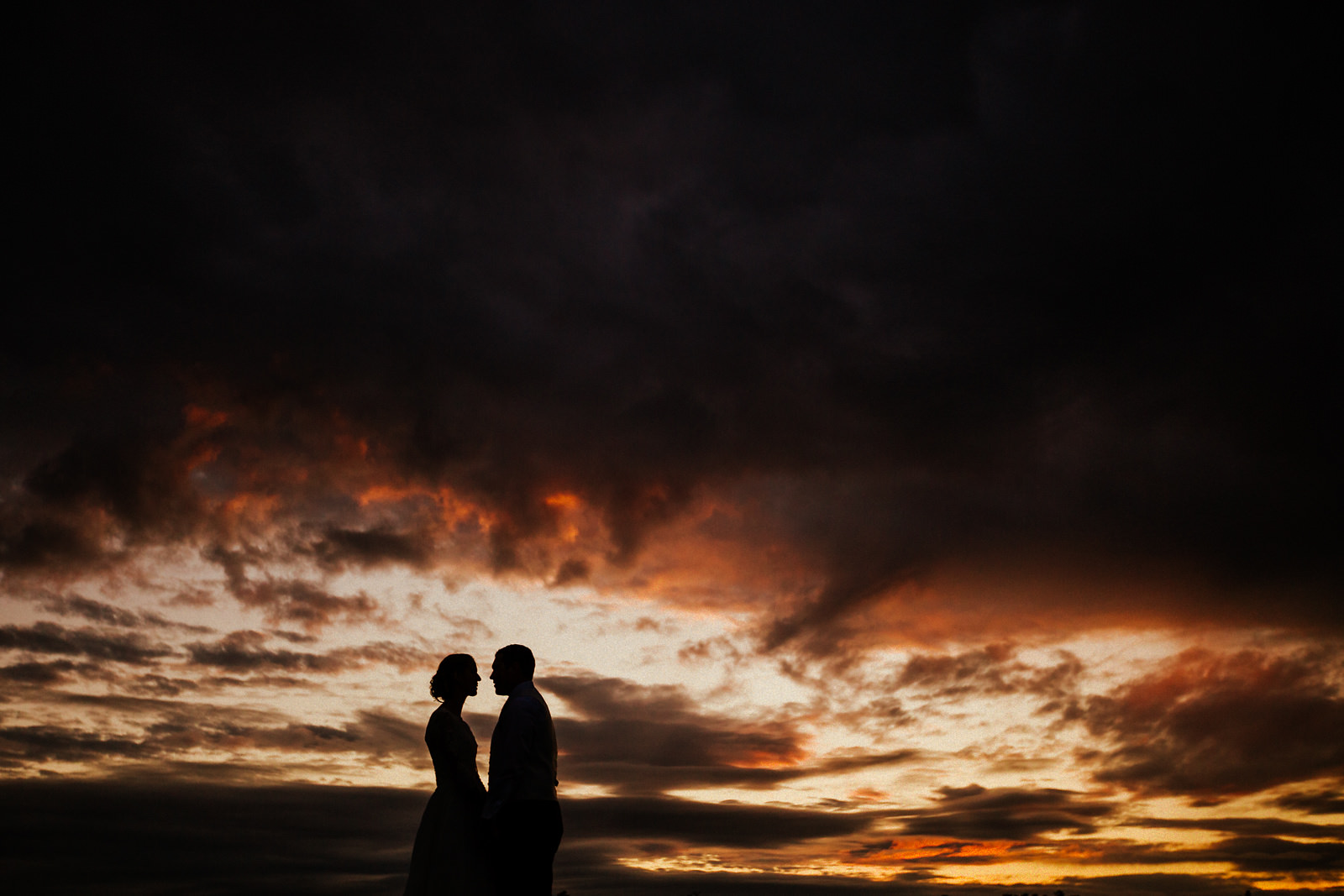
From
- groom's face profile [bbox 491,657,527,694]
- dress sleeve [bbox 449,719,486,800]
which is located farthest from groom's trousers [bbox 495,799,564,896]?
dress sleeve [bbox 449,719,486,800]

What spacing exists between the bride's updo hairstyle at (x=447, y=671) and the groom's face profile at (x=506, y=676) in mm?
1343

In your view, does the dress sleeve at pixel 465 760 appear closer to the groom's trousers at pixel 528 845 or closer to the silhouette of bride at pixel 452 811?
the silhouette of bride at pixel 452 811

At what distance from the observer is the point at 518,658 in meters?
10.3

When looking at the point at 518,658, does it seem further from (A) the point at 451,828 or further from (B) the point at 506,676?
(A) the point at 451,828

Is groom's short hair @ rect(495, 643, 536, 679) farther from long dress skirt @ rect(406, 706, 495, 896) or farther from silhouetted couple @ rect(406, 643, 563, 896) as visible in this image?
long dress skirt @ rect(406, 706, 495, 896)

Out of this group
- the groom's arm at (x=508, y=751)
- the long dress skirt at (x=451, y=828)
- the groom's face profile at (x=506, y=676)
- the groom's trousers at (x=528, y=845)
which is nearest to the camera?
the groom's trousers at (x=528, y=845)

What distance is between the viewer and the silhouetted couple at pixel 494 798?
31.0ft

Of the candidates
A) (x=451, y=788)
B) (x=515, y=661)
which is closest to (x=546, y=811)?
(x=515, y=661)

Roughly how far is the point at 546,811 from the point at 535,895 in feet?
2.65

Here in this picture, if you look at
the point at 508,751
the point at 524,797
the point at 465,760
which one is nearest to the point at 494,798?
the point at 524,797

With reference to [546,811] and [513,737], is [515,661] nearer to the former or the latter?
[513,737]

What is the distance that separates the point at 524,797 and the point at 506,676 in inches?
53.2

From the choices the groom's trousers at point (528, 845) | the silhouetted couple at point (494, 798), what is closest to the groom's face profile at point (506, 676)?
the silhouetted couple at point (494, 798)

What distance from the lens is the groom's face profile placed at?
33.4 feet
